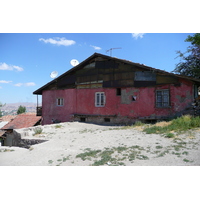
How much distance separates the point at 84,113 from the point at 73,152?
35.2 feet

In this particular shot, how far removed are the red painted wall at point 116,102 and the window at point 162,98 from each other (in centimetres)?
30

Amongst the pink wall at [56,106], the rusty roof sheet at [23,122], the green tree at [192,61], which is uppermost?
the green tree at [192,61]

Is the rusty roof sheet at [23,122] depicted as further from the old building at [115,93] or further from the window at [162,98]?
the window at [162,98]

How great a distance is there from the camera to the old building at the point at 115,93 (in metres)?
13.6

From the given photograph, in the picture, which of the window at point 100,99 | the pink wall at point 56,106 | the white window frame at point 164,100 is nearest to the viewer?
the white window frame at point 164,100

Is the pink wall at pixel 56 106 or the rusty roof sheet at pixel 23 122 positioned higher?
the pink wall at pixel 56 106

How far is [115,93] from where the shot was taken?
1612cm

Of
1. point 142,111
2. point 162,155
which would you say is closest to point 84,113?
point 142,111

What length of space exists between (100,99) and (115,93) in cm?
171

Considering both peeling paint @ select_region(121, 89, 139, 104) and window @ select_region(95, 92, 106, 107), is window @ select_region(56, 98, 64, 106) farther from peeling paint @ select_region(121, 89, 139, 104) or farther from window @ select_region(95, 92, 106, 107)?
peeling paint @ select_region(121, 89, 139, 104)

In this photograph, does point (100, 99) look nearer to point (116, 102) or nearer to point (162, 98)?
point (116, 102)

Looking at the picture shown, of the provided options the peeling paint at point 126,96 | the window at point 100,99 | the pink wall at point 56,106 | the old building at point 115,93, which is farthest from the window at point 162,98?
the pink wall at point 56,106

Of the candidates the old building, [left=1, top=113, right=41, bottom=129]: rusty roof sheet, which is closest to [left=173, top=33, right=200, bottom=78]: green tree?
the old building

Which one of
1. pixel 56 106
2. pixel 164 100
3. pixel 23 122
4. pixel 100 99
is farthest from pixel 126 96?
pixel 23 122
